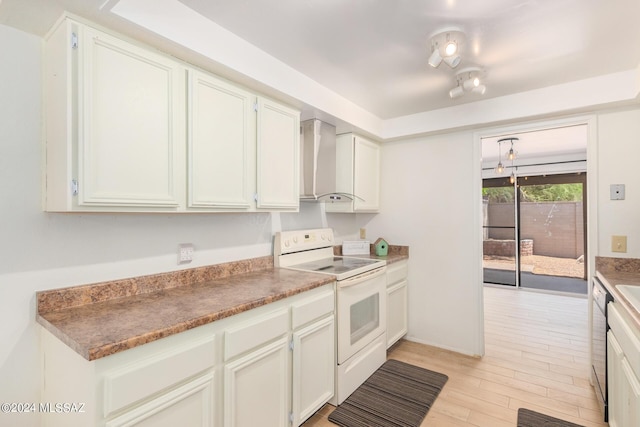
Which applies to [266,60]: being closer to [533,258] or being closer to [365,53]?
[365,53]

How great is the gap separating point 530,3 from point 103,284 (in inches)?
98.3

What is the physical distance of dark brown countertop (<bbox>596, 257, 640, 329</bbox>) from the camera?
179 cm

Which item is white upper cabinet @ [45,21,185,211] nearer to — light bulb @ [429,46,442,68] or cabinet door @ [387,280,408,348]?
light bulb @ [429,46,442,68]

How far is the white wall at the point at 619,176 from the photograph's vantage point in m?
2.37

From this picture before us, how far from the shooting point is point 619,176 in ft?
7.94

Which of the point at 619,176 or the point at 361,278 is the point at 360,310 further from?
the point at 619,176

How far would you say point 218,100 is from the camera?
181 centimetres

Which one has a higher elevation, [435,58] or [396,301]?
[435,58]

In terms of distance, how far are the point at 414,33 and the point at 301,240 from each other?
1.70m

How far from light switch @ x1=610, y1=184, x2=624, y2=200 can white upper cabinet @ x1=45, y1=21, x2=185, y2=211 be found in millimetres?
3070

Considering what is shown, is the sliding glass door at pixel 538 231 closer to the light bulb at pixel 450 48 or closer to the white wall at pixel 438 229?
the white wall at pixel 438 229

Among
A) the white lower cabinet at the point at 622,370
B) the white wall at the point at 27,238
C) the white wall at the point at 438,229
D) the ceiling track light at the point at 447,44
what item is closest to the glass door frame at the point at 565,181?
the white wall at the point at 438,229

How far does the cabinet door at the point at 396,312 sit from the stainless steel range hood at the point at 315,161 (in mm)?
1167

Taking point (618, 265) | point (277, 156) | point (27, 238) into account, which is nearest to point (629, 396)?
point (618, 265)
